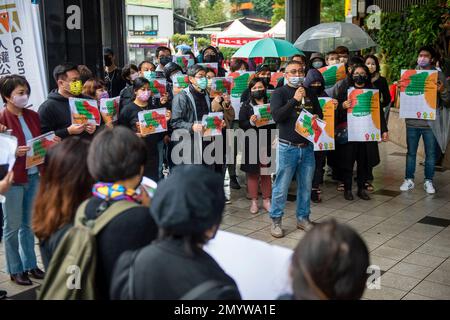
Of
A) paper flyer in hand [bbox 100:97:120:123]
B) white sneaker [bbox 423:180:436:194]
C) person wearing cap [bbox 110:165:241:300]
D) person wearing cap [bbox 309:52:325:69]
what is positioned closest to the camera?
person wearing cap [bbox 110:165:241:300]

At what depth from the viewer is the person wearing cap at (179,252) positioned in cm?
187

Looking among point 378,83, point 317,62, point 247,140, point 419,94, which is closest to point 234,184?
point 247,140

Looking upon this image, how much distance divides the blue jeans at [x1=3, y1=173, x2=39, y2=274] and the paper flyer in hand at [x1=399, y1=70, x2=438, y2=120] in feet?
16.9

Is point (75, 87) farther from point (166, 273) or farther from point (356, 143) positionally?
point (356, 143)

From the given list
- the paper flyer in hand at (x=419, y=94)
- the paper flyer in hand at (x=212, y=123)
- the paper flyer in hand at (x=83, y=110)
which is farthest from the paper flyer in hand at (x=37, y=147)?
the paper flyer in hand at (x=419, y=94)

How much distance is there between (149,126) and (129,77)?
332 centimetres

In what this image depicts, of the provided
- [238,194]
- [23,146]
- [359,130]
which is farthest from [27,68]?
[359,130]

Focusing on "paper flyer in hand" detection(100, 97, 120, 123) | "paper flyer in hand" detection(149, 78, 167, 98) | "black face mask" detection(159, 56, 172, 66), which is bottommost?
"paper flyer in hand" detection(100, 97, 120, 123)

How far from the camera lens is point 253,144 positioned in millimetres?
6969

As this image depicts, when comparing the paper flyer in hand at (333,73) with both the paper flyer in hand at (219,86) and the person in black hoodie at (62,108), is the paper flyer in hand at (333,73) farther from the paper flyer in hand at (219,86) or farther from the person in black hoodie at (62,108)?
the person in black hoodie at (62,108)

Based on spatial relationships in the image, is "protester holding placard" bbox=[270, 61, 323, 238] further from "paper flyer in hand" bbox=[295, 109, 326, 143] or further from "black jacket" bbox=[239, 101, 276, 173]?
"black jacket" bbox=[239, 101, 276, 173]

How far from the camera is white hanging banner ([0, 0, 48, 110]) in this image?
515cm

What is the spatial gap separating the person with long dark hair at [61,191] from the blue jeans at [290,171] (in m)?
3.44

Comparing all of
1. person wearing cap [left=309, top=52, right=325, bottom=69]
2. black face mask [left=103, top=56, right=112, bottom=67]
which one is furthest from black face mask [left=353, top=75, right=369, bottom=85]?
black face mask [left=103, top=56, right=112, bottom=67]
